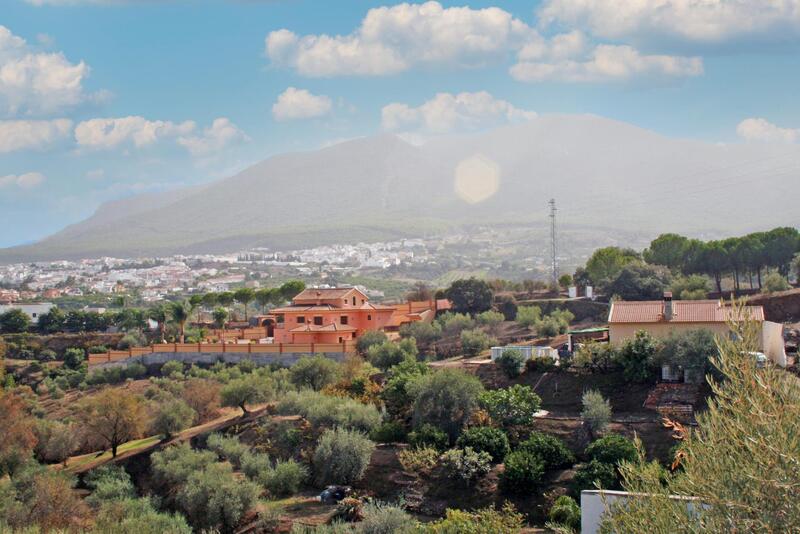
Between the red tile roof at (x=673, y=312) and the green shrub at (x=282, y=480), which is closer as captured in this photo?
the green shrub at (x=282, y=480)

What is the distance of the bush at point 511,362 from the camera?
35.8 metres

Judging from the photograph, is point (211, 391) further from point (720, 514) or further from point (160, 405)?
point (720, 514)

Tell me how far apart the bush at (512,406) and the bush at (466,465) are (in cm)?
248

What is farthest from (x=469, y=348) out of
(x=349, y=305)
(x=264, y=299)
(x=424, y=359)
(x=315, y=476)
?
(x=264, y=299)

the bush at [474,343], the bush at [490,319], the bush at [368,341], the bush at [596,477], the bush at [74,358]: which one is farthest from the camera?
the bush at [74,358]

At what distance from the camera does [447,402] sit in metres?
31.9

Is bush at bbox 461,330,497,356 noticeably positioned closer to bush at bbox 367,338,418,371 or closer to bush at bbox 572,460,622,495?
bush at bbox 367,338,418,371

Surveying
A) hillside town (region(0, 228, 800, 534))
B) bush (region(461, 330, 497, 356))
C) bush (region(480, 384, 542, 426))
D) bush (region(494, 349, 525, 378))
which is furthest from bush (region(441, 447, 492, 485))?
bush (region(461, 330, 497, 356))

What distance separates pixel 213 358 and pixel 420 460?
79.6 ft

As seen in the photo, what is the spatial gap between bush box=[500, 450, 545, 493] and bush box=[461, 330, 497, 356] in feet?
56.1

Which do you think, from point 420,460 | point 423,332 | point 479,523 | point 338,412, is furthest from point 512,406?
point 423,332

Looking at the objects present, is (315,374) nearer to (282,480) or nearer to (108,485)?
(282,480)

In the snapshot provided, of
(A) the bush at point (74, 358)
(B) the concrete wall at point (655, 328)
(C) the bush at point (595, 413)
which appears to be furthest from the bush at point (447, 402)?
(A) the bush at point (74, 358)

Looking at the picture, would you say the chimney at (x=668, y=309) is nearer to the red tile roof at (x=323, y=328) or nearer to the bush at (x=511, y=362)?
the bush at (x=511, y=362)
